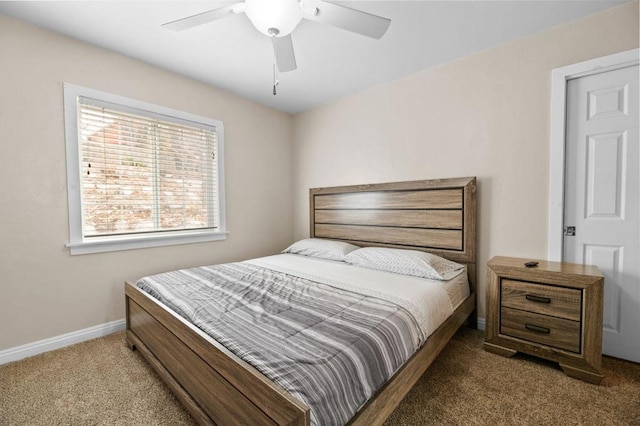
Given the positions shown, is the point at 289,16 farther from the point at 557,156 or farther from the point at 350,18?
the point at 557,156

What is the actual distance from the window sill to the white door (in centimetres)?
323

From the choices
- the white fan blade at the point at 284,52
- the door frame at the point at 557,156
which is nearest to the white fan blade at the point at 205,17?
the white fan blade at the point at 284,52

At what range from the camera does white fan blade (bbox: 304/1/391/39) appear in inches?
56.4

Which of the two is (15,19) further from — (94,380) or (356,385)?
(356,385)

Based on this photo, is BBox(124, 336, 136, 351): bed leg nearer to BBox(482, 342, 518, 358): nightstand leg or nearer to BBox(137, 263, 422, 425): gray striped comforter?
BBox(137, 263, 422, 425): gray striped comforter

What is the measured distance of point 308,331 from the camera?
127 centimetres

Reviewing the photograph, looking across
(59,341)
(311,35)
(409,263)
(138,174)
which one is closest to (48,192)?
(138,174)

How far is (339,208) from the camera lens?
3367 mm

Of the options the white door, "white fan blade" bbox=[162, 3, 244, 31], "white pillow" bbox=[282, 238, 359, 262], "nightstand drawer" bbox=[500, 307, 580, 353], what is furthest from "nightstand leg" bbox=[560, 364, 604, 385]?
"white fan blade" bbox=[162, 3, 244, 31]

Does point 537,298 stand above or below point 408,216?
below

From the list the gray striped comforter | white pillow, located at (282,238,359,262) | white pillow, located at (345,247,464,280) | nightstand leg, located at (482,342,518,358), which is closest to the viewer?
the gray striped comforter

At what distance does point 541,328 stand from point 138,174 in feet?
11.2

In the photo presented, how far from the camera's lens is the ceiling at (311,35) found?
1847 millimetres

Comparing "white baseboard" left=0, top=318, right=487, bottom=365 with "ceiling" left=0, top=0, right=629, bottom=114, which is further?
"white baseboard" left=0, top=318, right=487, bottom=365
